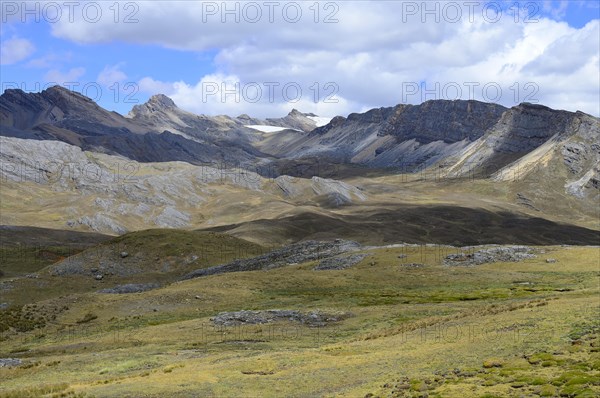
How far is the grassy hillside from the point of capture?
34562mm

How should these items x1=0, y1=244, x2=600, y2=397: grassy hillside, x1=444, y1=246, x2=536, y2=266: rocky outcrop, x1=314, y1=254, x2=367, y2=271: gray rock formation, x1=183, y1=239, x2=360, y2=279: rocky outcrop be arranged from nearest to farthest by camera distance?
x1=0, y1=244, x2=600, y2=397: grassy hillside, x1=444, y1=246, x2=536, y2=266: rocky outcrop, x1=314, y1=254, x2=367, y2=271: gray rock formation, x1=183, y1=239, x2=360, y2=279: rocky outcrop

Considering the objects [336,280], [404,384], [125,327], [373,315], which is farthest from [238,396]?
[336,280]

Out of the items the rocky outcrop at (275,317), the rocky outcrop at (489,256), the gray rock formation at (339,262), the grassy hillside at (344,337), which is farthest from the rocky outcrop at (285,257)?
the rocky outcrop at (275,317)

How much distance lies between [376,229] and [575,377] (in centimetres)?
16691

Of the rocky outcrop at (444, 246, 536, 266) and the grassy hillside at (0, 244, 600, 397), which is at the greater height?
the rocky outcrop at (444, 246, 536, 266)

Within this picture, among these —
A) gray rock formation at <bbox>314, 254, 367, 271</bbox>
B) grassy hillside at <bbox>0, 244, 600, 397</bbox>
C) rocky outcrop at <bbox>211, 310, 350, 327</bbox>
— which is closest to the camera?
grassy hillside at <bbox>0, 244, 600, 397</bbox>

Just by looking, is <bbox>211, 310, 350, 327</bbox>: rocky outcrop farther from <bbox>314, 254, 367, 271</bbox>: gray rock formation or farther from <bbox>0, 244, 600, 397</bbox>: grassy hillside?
<bbox>314, 254, 367, 271</bbox>: gray rock formation

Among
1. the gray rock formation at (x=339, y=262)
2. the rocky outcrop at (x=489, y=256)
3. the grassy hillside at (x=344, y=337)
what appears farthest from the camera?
the gray rock formation at (x=339, y=262)

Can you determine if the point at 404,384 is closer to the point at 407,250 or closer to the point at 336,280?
the point at 336,280

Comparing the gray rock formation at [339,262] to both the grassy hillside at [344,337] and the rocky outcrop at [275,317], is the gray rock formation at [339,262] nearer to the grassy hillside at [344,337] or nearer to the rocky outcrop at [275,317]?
the grassy hillside at [344,337]

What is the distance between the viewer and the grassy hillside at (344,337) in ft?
113

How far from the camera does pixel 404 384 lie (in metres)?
33.6

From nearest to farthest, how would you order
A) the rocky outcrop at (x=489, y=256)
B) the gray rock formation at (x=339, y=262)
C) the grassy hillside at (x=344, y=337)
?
the grassy hillside at (x=344, y=337) < the rocky outcrop at (x=489, y=256) < the gray rock formation at (x=339, y=262)

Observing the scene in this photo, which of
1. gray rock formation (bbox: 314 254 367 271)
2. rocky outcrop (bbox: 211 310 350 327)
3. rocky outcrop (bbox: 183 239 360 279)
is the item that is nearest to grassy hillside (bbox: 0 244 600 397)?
rocky outcrop (bbox: 211 310 350 327)
